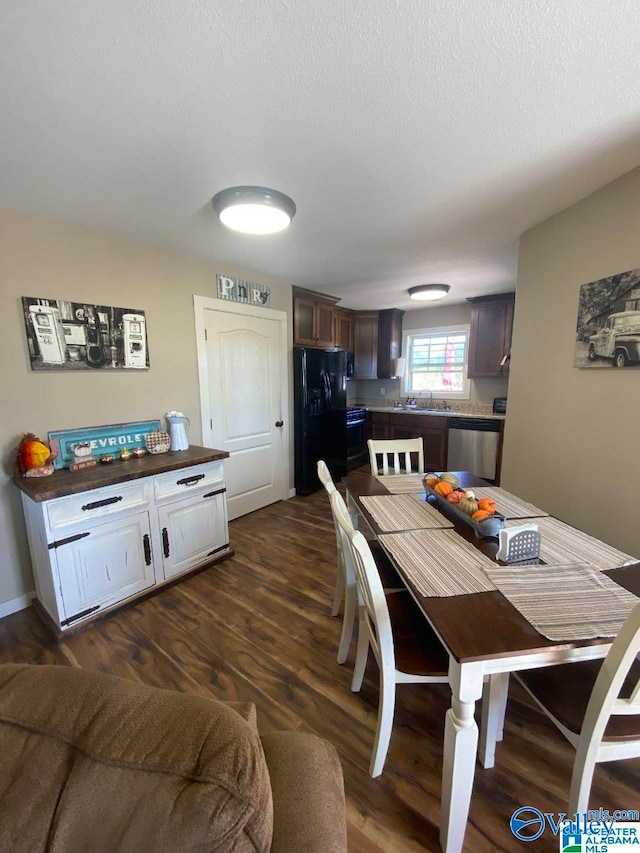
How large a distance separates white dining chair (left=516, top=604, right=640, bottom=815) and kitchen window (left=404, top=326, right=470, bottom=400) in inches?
162

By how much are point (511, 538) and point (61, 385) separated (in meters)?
2.60

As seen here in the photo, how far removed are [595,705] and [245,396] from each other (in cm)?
301

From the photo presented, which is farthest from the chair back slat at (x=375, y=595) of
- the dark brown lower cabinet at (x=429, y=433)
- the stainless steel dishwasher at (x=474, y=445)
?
the dark brown lower cabinet at (x=429, y=433)

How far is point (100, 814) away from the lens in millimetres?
473

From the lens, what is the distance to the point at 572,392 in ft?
6.85

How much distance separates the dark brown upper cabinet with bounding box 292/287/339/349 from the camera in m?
3.83

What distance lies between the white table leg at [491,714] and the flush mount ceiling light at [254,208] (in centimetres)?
228

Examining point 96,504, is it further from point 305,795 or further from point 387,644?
point 305,795

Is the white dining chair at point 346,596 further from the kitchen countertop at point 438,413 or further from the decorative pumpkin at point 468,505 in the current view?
the kitchen countertop at point 438,413

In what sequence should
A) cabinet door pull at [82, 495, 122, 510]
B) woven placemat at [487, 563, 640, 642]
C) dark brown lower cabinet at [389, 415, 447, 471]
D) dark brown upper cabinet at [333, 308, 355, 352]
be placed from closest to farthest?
woven placemat at [487, 563, 640, 642] < cabinet door pull at [82, 495, 122, 510] < dark brown lower cabinet at [389, 415, 447, 471] < dark brown upper cabinet at [333, 308, 355, 352]

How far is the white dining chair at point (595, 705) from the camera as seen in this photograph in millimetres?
846

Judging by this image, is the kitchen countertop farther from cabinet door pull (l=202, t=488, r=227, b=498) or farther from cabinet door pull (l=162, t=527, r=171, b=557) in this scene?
cabinet door pull (l=162, t=527, r=171, b=557)

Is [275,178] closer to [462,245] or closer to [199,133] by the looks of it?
[199,133]

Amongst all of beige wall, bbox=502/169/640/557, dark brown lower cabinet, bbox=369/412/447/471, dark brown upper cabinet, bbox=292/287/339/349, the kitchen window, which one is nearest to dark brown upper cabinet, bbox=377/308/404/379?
the kitchen window
